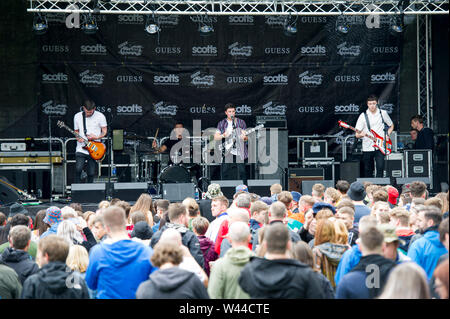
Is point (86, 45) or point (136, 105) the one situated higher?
point (86, 45)

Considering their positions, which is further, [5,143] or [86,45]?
[86,45]

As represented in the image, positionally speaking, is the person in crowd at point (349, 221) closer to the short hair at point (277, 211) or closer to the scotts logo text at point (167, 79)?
the short hair at point (277, 211)

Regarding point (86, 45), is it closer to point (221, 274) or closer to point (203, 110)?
point (203, 110)

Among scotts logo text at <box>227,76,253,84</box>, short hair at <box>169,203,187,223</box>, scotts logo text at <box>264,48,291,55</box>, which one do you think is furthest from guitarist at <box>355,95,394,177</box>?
Answer: short hair at <box>169,203,187,223</box>

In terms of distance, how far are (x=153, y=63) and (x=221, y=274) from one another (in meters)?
11.2

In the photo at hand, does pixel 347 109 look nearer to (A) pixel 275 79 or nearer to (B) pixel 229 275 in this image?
(A) pixel 275 79

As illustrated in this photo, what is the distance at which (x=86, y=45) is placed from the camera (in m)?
14.7

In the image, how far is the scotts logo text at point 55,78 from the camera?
47.5ft

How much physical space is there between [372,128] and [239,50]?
12.4 ft

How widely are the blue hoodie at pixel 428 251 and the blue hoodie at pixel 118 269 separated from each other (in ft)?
7.16

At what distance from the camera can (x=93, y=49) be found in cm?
1477

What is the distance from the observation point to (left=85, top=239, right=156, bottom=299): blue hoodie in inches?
181

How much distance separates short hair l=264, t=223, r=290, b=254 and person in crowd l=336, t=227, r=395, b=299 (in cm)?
45

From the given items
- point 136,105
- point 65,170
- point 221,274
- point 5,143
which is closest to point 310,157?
point 136,105
